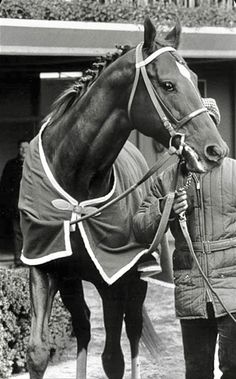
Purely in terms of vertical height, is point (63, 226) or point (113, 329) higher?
point (63, 226)

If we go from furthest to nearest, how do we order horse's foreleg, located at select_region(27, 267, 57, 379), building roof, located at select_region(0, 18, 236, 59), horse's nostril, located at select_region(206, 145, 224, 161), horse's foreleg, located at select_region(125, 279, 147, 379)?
building roof, located at select_region(0, 18, 236, 59), horse's foreleg, located at select_region(125, 279, 147, 379), horse's foreleg, located at select_region(27, 267, 57, 379), horse's nostril, located at select_region(206, 145, 224, 161)

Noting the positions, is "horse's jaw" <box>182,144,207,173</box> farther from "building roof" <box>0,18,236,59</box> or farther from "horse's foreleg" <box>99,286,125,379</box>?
"building roof" <box>0,18,236,59</box>

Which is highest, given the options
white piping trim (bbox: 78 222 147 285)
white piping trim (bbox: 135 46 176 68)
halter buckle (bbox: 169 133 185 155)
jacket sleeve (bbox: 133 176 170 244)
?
white piping trim (bbox: 135 46 176 68)

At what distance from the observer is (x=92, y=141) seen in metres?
4.84

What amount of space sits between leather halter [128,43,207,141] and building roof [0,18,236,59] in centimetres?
495

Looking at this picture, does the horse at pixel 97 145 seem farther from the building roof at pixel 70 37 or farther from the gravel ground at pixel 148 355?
the building roof at pixel 70 37

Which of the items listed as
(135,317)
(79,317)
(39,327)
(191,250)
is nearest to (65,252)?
(39,327)

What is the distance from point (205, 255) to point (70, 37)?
18.4 ft

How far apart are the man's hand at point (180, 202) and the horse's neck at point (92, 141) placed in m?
0.50

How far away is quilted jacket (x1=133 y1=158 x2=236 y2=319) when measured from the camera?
179 inches

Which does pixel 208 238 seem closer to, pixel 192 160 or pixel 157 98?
pixel 192 160

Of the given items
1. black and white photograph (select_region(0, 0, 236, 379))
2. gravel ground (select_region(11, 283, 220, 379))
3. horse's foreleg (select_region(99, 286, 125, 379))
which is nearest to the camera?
black and white photograph (select_region(0, 0, 236, 379))

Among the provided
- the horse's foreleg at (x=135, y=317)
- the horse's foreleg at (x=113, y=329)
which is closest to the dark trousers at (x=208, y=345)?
the horse's foreleg at (x=113, y=329)

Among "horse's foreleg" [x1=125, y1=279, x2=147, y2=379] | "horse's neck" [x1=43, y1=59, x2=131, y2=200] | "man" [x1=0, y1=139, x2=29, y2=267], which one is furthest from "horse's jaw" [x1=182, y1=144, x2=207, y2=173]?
"man" [x1=0, y1=139, x2=29, y2=267]
